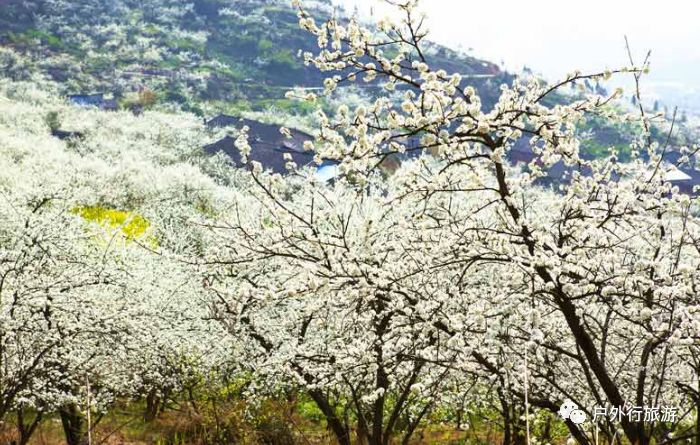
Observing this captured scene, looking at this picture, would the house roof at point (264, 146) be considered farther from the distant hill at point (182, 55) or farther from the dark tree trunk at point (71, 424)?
the dark tree trunk at point (71, 424)

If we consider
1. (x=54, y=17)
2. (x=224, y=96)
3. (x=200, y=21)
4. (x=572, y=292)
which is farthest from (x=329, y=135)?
(x=200, y=21)

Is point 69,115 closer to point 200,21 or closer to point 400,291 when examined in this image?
point 400,291

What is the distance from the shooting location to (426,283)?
7074 millimetres

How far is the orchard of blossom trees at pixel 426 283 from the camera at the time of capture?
18.9 feet

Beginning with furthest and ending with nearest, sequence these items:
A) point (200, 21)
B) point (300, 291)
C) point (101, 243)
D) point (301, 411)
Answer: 1. point (200, 21)
2. point (101, 243)
3. point (301, 411)
4. point (300, 291)

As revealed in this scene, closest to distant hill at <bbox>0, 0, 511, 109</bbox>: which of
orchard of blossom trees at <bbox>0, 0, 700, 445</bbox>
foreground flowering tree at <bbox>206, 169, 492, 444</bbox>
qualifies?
orchard of blossom trees at <bbox>0, 0, 700, 445</bbox>

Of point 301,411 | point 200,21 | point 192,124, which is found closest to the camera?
point 301,411

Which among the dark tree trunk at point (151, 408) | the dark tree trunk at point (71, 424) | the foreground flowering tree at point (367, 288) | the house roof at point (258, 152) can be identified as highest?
the house roof at point (258, 152)

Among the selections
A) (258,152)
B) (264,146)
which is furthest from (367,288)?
(264,146)

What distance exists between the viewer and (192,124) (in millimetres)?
80188

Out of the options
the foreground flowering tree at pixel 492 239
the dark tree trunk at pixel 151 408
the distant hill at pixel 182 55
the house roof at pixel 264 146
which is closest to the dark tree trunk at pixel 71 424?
the dark tree trunk at pixel 151 408

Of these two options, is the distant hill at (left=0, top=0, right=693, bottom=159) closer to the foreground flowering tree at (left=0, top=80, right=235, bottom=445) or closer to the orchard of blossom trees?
the foreground flowering tree at (left=0, top=80, right=235, bottom=445)

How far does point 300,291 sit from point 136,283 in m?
11.4

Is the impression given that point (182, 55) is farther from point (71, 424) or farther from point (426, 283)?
point (426, 283)
